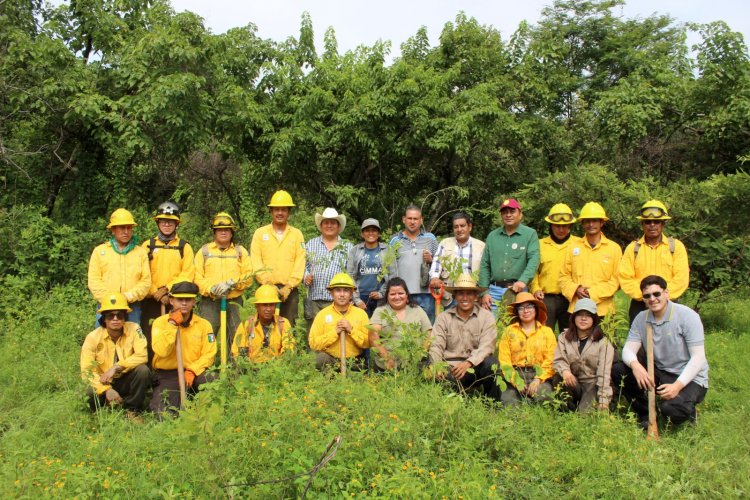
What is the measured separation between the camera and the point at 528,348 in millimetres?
5785

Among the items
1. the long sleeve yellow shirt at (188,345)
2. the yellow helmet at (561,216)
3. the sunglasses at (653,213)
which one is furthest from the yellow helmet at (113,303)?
the sunglasses at (653,213)

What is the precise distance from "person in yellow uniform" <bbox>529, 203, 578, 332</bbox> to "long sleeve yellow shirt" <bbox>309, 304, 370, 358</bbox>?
5.92ft

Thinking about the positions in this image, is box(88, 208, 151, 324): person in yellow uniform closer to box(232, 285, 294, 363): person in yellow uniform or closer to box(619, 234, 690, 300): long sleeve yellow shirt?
box(232, 285, 294, 363): person in yellow uniform

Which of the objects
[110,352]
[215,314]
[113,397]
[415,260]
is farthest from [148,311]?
[415,260]

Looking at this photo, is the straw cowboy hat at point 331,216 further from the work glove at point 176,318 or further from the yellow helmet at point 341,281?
the work glove at point 176,318

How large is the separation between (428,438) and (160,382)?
2783 millimetres

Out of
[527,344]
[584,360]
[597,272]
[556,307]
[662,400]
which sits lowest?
[662,400]

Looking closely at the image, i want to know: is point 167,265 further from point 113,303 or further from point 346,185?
point 346,185

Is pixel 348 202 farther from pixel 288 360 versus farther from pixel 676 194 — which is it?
pixel 288 360

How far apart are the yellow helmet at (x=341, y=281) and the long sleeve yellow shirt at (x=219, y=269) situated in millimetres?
973

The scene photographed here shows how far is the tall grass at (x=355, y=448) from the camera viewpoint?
3754mm

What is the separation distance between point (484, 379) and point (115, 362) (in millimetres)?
3395

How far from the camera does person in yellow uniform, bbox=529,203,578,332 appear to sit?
6438 millimetres

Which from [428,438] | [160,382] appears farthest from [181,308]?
[428,438]
